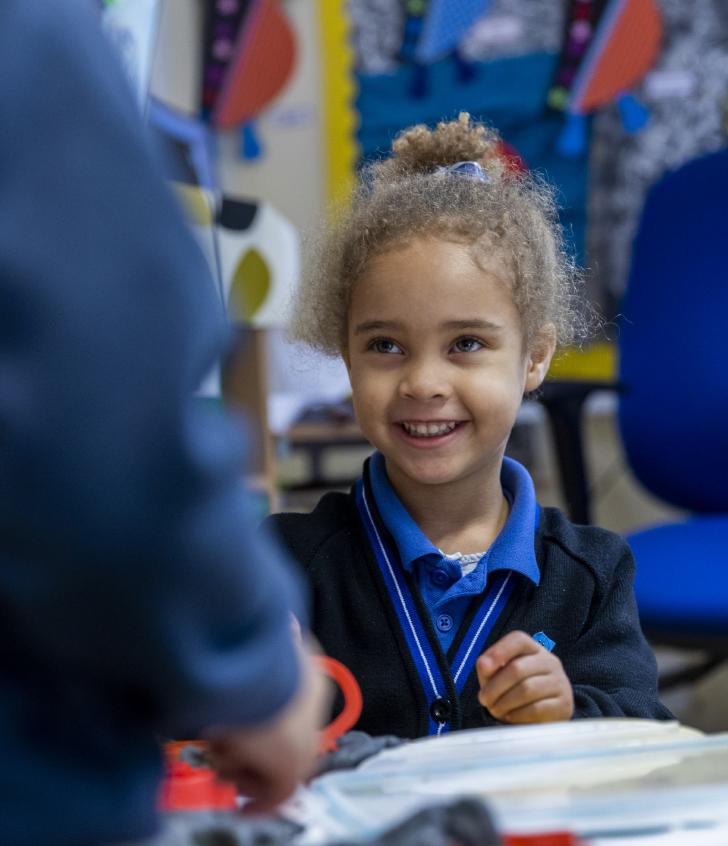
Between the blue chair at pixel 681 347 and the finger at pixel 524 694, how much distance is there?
106 centimetres

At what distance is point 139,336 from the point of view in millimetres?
323

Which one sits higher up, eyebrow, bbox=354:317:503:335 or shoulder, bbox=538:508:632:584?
eyebrow, bbox=354:317:503:335

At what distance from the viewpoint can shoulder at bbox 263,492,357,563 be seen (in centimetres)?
99

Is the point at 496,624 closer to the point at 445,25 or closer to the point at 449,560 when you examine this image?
the point at 449,560

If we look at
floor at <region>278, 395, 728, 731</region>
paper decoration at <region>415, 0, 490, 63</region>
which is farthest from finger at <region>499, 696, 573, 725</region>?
paper decoration at <region>415, 0, 490, 63</region>

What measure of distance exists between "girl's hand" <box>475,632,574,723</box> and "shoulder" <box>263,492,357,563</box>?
29 centimetres

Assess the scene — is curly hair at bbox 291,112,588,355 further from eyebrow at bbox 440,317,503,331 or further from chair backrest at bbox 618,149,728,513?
chair backrest at bbox 618,149,728,513

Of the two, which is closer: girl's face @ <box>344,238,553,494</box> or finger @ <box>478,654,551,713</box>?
finger @ <box>478,654,551,713</box>

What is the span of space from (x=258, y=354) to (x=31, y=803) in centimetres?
181

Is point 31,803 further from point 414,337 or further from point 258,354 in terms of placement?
point 258,354

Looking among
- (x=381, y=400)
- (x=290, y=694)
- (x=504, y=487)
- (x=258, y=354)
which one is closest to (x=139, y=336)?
(x=290, y=694)

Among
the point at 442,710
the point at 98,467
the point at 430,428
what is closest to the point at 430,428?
the point at 430,428

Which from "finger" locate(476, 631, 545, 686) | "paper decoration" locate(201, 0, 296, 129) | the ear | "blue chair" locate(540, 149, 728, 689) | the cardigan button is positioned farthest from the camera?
"paper decoration" locate(201, 0, 296, 129)

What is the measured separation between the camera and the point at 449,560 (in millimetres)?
968
